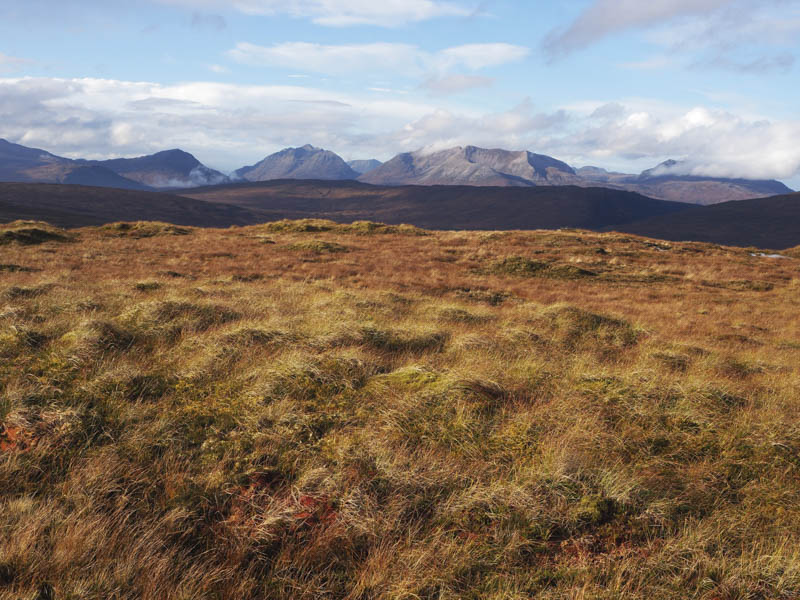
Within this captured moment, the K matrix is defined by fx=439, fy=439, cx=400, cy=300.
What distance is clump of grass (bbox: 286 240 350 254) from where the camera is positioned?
103ft

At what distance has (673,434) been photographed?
18.4 feet

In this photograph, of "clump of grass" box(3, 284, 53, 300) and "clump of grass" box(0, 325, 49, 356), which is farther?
"clump of grass" box(3, 284, 53, 300)

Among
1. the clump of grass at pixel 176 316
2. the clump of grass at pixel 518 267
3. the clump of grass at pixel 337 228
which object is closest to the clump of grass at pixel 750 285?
the clump of grass at pixel 518 267

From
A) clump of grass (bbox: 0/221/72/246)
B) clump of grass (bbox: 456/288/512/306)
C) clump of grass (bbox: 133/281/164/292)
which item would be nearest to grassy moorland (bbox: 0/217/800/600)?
clump of grass (bbox: 133/281/164/292)

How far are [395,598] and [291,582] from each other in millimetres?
782

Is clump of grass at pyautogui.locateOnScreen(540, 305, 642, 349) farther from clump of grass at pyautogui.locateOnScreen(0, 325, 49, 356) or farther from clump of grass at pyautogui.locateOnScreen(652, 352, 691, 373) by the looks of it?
clump of grass at pyautogui.locateOnScreen(0, 325, 49, 356)

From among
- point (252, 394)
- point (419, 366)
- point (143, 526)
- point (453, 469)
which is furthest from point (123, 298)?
point (453, 469)

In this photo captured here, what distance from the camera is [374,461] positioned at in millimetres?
4559

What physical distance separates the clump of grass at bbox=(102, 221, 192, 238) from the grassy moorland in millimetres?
30625

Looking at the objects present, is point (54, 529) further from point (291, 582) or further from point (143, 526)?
point (291, 582)

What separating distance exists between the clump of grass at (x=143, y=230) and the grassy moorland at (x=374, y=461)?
100 feet

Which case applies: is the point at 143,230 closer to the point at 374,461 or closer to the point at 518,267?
the point at 518,267

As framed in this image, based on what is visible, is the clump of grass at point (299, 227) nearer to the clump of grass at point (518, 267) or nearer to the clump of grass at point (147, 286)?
the clump of grass at point (518, 267)

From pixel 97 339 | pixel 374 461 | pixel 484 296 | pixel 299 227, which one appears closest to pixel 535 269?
pixel 484 296
